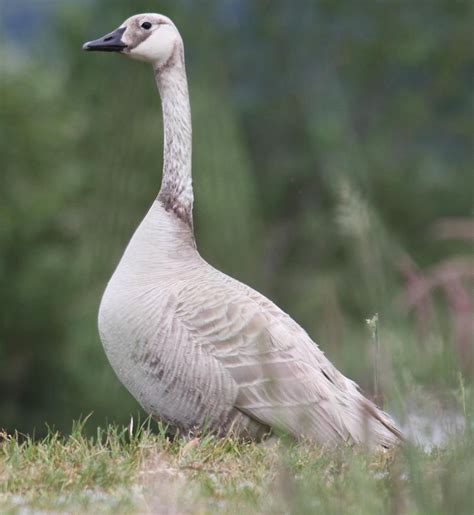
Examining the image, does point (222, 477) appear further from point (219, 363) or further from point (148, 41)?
point (148, 41)

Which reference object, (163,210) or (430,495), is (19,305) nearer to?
(163,210)

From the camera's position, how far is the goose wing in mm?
6539

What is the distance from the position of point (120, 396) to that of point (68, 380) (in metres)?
5.71

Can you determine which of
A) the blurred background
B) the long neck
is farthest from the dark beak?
the blurred background

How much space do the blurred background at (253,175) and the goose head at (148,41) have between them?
7.42ft

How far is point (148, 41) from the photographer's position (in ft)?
25.1

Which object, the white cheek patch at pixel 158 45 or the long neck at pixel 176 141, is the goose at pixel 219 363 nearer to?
the long neck at pixel 176 141

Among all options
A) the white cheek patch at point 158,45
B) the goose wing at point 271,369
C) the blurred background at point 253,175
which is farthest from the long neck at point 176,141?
the blurred background at point 253,175

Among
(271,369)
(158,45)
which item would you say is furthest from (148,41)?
(271,369)

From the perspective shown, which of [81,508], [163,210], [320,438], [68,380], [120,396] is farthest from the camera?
[68,380]

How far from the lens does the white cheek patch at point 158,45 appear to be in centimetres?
766

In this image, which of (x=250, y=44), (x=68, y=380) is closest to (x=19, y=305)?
(x=68, y=380)

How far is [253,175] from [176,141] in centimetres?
3555

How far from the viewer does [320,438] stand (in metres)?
6.50
